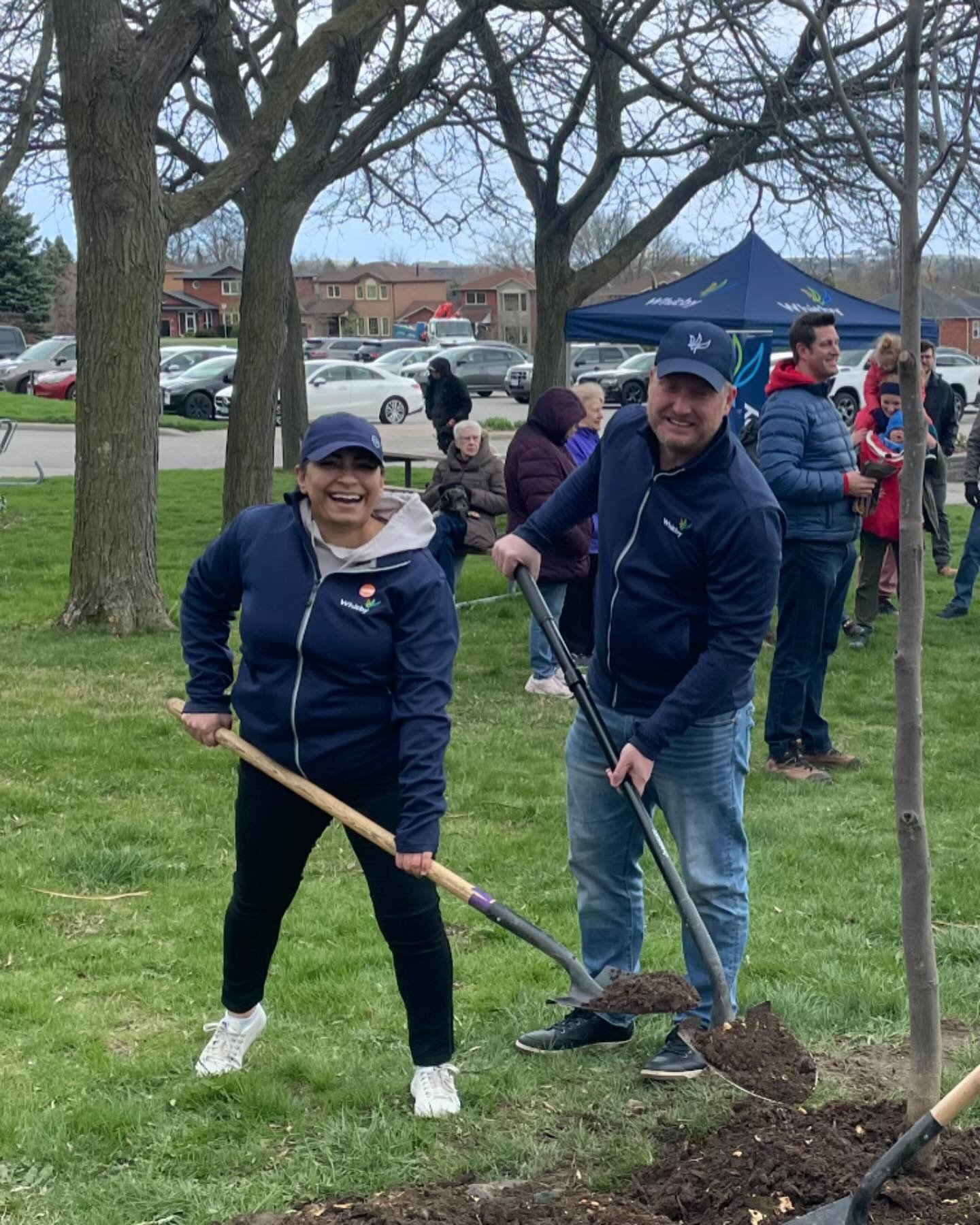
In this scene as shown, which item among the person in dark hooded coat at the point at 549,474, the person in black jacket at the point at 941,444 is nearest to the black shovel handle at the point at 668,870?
the person in dark hooded coat at the point at 549,474

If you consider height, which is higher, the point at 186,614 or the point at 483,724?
the point at 186,614

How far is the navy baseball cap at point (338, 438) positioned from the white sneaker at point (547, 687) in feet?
16.3

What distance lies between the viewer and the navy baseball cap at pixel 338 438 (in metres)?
3.39

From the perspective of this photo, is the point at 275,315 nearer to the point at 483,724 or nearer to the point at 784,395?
the point at 483,724

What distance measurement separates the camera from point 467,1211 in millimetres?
3033

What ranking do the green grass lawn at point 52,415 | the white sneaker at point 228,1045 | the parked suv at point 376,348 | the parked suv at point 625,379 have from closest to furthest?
the white sneaker at point 228,1045, the green grass lawn at point 52,415, the parked suv at point 625,379, the parked suv at point 376,348

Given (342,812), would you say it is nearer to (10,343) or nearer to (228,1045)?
(228,1045)

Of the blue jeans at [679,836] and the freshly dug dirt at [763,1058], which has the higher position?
the blue jeans at [679,836]

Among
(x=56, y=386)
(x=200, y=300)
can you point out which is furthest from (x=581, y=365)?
(x=200, y=300)

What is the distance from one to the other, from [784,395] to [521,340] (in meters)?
83.5

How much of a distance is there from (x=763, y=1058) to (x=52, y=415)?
27.3 m

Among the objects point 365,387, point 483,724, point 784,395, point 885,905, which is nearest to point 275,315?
point 483,724

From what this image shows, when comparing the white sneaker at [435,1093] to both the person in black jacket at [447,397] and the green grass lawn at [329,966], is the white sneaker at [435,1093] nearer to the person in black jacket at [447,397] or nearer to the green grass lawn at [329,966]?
the green grass lawn at [329,966]

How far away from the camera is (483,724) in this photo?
7754 mm
